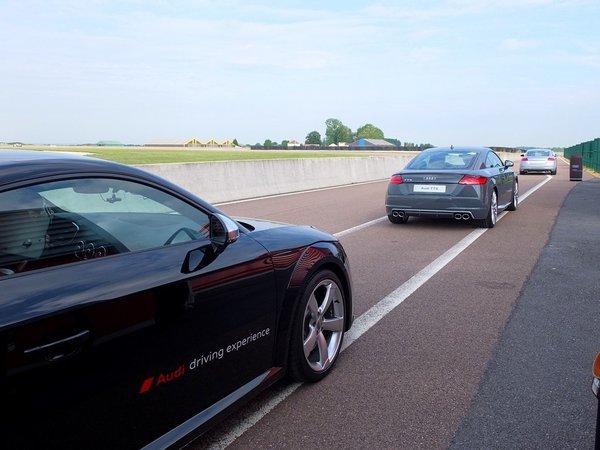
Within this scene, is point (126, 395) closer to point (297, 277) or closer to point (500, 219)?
point (297, 277)

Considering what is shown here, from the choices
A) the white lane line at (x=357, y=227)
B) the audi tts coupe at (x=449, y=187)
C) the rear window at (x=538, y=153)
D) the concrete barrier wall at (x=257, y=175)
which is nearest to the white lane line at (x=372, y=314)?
the white lane line at (x=357, y=227)

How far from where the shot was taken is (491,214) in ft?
32.5

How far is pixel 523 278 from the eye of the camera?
6344 millimetres

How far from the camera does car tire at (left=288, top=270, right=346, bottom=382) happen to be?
3.40m

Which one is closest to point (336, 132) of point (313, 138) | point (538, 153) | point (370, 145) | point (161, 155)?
point (313, 138)

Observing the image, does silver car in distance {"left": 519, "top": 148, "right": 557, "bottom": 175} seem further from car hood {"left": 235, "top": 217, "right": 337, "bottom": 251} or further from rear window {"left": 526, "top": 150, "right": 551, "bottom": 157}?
car hood {"left": 235, "top": 217, "right": 337, "bottom": 251}

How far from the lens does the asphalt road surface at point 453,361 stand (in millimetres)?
3023

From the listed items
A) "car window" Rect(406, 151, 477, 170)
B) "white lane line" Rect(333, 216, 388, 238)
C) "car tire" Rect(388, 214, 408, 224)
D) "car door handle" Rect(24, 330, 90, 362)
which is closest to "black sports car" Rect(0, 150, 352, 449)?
"car door handle" Rect(24, 330, 90, 362)

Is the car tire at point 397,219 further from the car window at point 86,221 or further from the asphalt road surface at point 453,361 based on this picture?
the car window at point 86,221

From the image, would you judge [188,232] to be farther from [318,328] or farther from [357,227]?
[357,227]

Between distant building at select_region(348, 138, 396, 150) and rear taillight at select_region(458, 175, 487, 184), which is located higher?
rear taillight at select_region(458, 175, 487, 184)

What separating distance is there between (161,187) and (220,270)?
0.49 meters

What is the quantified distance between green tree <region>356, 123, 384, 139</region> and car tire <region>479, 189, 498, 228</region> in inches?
7008

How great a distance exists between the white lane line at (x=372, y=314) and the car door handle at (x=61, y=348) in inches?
43.8
